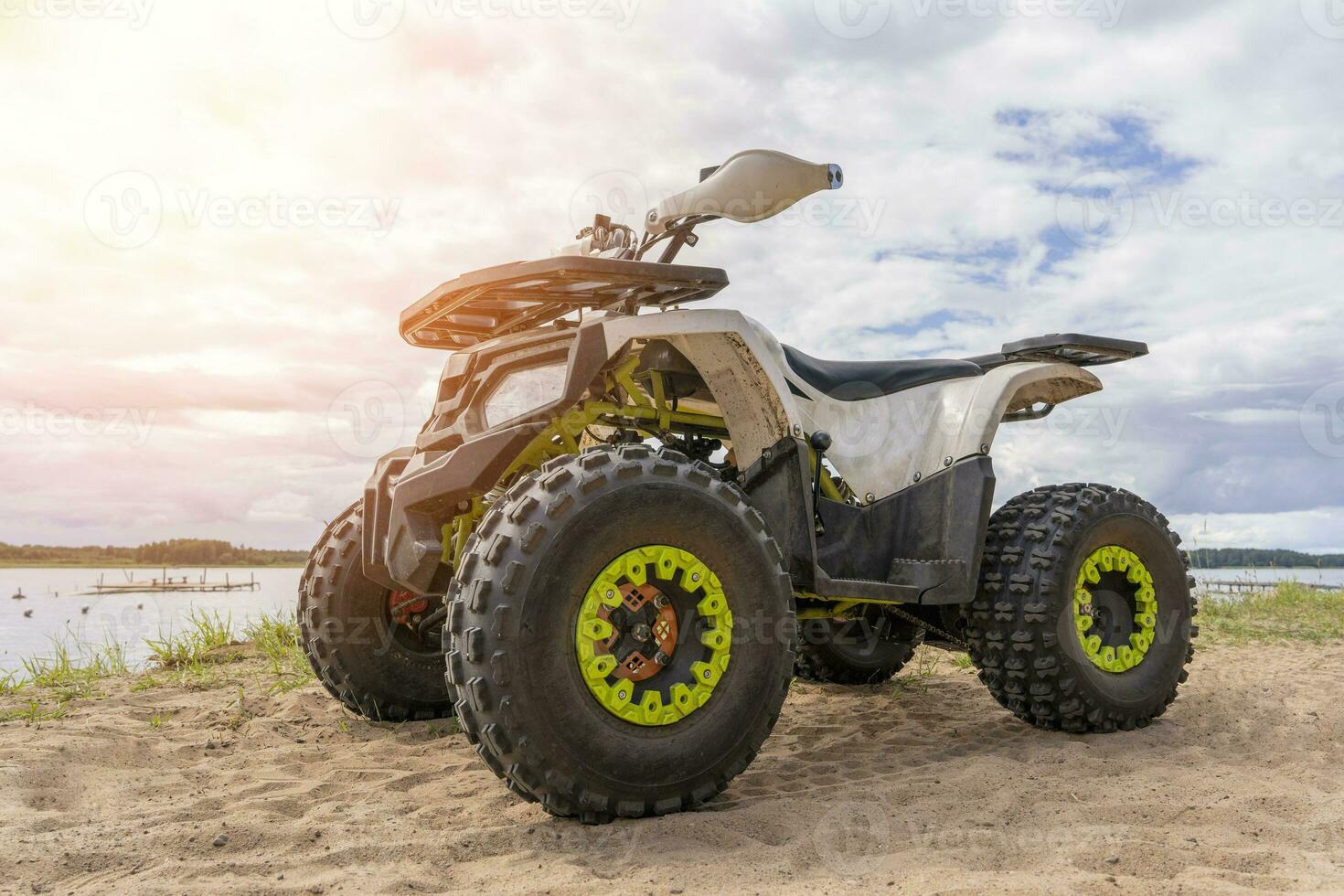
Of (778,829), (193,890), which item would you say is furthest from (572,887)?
(193,890)

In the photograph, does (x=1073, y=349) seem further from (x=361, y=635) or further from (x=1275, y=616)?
(x=1275, y=616)

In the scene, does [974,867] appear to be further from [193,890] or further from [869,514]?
[193,890]

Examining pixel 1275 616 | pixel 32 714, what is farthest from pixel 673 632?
pixel 1275 616

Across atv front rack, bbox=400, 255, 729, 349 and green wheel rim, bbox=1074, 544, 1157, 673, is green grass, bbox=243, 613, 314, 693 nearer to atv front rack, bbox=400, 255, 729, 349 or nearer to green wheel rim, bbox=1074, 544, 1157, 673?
atv front rack, bbox=400, 255, 729, 349

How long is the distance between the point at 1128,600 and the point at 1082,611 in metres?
0.42

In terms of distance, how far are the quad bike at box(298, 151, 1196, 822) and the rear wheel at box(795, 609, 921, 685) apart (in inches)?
5.1

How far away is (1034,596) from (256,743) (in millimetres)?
3701

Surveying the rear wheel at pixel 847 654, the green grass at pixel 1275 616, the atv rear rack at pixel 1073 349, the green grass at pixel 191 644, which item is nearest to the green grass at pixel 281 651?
the green grass at pixel 191 644

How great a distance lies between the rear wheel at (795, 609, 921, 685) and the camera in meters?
5.78

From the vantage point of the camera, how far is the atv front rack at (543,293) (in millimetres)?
3482

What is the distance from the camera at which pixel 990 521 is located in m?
4.66

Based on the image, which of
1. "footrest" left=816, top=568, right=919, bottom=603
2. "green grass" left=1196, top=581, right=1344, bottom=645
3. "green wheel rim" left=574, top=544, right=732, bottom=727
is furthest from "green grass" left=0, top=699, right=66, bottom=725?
"green grass" left=1196, top=581, right=1344, bottom=645

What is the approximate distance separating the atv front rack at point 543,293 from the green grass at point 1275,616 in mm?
6650

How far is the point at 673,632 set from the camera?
325 cm
